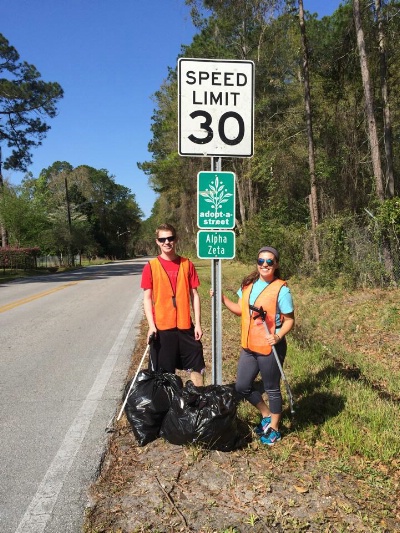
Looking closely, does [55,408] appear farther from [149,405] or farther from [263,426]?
[263,426]

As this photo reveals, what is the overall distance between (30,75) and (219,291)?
31.8 meters

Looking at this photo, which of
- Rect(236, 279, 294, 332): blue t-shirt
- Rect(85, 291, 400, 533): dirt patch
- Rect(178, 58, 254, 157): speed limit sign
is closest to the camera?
Rect(85, 291, 400, 533): dirt patch

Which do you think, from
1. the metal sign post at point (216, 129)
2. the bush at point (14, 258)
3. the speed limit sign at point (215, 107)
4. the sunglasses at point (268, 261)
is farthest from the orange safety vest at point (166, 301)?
the bush at point (14, 258)

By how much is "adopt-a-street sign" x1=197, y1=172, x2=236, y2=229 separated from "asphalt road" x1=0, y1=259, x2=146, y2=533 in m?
2.14

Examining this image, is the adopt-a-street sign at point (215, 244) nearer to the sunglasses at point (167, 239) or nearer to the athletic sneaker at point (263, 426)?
the sunglasses at point (167, 239)

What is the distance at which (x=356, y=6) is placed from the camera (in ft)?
40.9

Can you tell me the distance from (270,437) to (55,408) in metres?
2.33

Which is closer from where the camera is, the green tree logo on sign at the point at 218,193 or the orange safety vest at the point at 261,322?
the orange safety vest at the point at 261,322

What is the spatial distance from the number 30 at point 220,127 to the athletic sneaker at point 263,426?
2429 mm

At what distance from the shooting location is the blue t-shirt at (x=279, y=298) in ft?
11.6

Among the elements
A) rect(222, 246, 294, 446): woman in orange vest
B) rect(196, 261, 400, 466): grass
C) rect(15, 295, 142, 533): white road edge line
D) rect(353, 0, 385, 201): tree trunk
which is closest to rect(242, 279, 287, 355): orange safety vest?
rect(222, 246, 294, 446): woman in orange vest

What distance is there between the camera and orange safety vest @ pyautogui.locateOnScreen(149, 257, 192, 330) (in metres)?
4.03

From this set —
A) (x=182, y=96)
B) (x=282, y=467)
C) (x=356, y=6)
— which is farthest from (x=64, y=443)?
(x=356, y=6)

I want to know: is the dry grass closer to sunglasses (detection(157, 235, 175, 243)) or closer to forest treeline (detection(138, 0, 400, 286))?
sunglasses (detection(157, 235, 175, 243))
